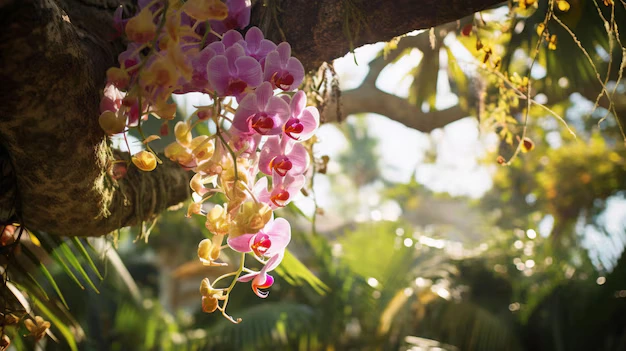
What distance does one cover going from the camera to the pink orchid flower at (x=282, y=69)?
58 cm

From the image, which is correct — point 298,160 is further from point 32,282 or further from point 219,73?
point 32,282

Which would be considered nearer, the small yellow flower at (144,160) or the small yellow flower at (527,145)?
the small yellow flower at (144,160)

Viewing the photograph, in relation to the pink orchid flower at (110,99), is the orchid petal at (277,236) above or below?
below

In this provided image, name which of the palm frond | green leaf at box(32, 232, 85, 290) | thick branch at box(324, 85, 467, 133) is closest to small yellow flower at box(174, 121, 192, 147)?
green leaf at box(32, 232, 85, 290)

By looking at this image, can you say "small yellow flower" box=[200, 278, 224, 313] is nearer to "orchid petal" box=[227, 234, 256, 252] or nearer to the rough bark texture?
"orchid petal" box=[227, 234, 256, 252]

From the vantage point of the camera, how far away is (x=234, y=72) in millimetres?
565

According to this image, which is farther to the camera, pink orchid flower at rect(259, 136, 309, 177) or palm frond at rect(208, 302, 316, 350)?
palm frond at rect(208, 302, 316, 350)

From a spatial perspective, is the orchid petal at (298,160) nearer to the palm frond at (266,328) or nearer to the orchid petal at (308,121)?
the orchid petal at (308,121)

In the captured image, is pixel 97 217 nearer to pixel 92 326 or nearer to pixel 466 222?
pixel 92 326

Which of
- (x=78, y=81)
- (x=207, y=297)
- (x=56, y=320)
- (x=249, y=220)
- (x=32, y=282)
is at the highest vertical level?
(x=78, y=81)

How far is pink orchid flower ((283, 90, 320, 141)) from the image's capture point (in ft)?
1.91

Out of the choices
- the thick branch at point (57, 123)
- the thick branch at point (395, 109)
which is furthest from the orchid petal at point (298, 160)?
the thick branch at point (395, 109)

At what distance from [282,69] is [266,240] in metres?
0.19

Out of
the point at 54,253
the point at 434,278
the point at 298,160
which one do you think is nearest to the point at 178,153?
the point at 298,160
